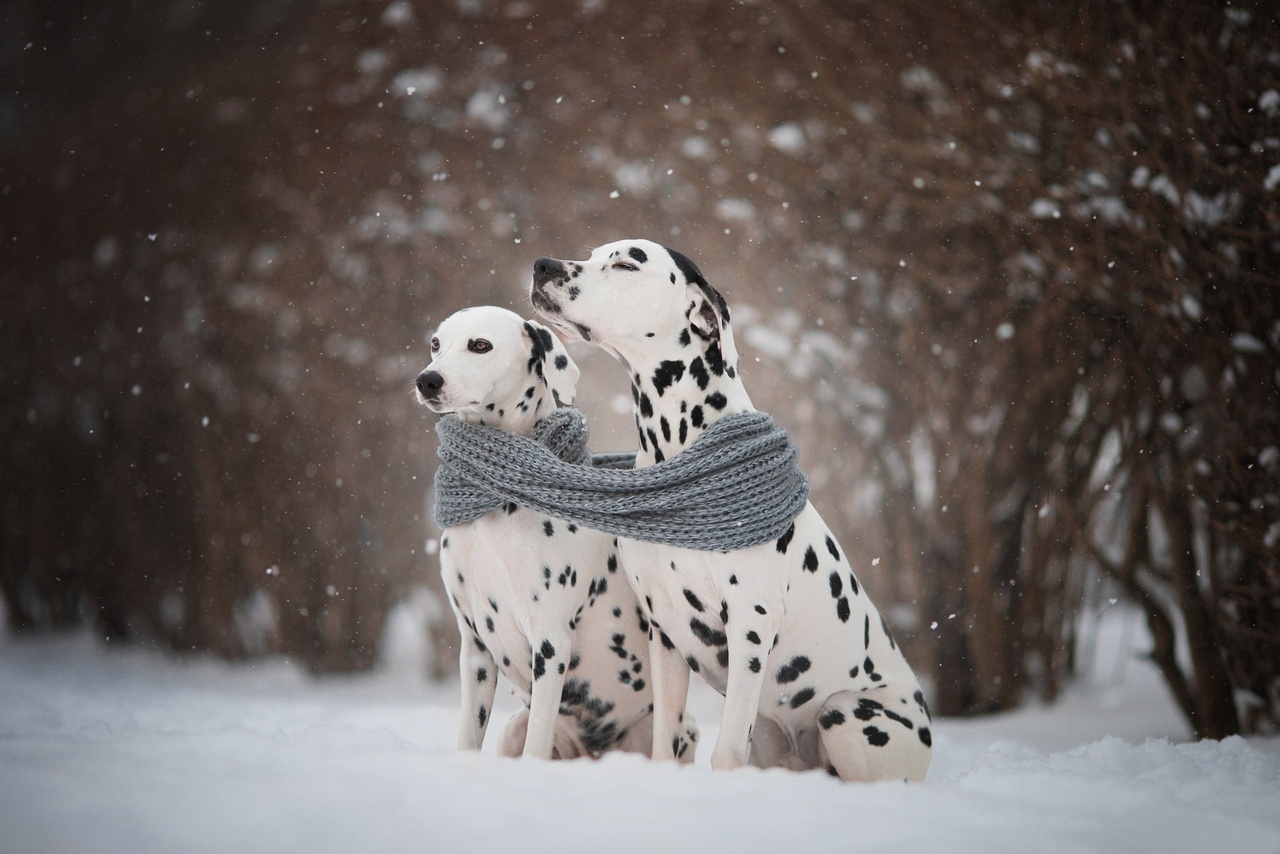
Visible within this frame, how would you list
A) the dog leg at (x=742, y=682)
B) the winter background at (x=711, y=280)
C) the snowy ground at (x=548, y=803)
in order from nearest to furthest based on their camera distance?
the snowy ground at (x=548, y=803) < the dog leg at (x=742, y=682) < the winter background at (x=711, y=280)

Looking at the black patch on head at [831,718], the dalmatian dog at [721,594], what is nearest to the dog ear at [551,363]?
the dalmatian dog at [721,594]

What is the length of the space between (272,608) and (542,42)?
8.17 feet

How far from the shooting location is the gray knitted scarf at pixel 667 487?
162cm

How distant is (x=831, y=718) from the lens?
5.67 ft

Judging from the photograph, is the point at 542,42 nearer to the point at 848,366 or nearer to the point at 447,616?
the point at 848,366

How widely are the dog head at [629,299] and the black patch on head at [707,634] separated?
49cm

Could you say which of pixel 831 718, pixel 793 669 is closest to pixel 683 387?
pixel 793 669

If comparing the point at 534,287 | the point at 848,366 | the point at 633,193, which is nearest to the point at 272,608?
the point at 633,193

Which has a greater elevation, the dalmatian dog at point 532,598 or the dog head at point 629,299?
the dog head at point 629,299

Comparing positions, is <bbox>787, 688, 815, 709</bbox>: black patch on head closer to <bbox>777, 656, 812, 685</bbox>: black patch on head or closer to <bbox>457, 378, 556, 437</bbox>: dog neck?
<bbox>777, 656, 812, 685</bbox>: black patch on head

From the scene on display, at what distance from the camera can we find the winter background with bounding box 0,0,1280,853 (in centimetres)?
275

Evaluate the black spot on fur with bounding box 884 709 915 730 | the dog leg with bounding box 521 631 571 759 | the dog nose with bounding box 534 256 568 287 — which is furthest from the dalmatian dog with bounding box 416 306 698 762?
the black spot on fur with bounding box 884 709 915 730

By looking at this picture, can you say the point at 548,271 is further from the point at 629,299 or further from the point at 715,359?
the point at 715,359

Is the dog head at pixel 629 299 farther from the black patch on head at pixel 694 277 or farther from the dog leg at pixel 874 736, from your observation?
the dog leg at pixel 874 736
